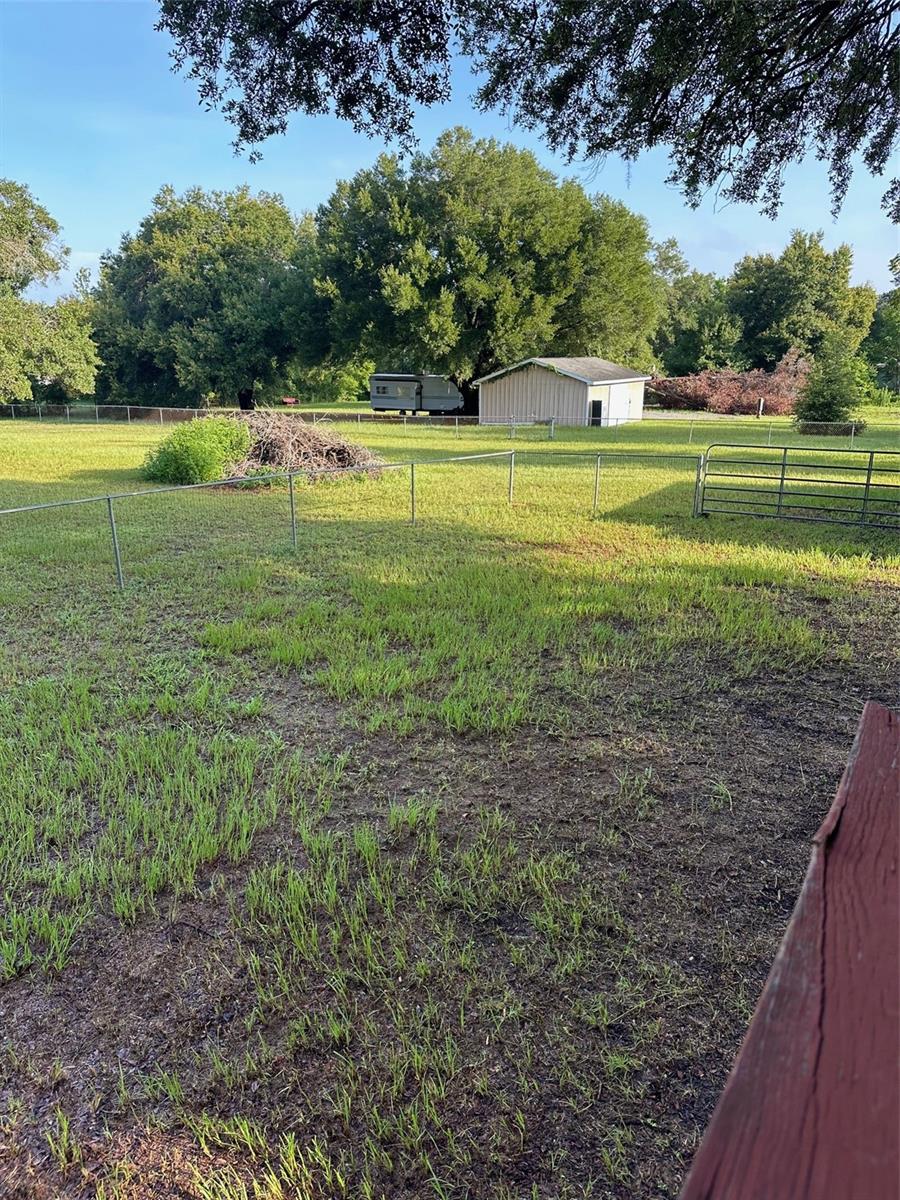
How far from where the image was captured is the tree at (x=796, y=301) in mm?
52094

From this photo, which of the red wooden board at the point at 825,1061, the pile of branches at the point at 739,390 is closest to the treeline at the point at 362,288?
the pile of branches at the point at 739,390

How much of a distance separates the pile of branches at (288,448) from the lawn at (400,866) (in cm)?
749

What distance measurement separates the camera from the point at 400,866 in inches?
117

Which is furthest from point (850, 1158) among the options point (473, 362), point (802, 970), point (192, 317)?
point (192, 317)

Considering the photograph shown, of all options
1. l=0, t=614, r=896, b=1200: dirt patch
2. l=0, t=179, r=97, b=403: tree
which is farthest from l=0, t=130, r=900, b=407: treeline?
l=0, t=614, r=896, b=1200: dirt patch

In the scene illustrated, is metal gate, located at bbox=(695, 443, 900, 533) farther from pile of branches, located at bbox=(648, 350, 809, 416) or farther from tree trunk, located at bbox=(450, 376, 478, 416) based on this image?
pile of branches, located at bbox=(648, 350, 809, 416)

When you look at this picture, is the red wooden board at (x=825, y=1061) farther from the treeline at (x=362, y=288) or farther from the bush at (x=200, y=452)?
the treeline at (x=362, y=288)

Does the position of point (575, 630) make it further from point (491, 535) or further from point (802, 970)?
point (802, 970)

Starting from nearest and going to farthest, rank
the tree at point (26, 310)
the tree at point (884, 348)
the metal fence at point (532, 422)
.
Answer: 1. the tree at point (26, 310)
2. the metal fence at point (532, 422)
3. the tree at point (884, 348)

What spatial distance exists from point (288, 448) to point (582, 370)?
23.3 m

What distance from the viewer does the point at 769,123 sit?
20.7 ft

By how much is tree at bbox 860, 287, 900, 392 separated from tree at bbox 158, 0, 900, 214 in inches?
2252

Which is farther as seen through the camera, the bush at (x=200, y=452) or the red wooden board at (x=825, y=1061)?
the bush at (x=200, y=452)

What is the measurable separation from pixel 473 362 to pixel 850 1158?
3965cm
